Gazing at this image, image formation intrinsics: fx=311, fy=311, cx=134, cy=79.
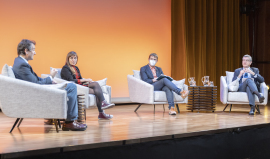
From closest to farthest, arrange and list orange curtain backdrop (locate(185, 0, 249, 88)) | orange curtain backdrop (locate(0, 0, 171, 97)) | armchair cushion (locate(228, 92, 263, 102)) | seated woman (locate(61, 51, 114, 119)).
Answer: seated woman (locate(61, 51, 114, 119)) < armchair cushion (locate(228, 92, 263, 102)) < orange curtain backdrop (locate(0, 0, 171, 97)) < orange curtain backdrop (locate(185, 0, 249, 88))

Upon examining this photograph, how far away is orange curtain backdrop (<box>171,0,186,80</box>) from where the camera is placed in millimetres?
6852

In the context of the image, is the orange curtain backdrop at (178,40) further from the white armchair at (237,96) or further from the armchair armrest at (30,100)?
the armchair armrest at (30,100)

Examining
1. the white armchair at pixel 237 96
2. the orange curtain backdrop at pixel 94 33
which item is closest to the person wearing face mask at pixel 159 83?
the white armchair at pixel 237 96

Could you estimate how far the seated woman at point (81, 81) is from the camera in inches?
160

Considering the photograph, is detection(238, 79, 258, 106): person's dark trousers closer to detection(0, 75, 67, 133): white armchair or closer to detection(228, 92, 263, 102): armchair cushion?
detection(228, 92, 263, 102): armchair cushion

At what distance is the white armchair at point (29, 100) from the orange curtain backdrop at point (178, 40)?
4316 millimetres

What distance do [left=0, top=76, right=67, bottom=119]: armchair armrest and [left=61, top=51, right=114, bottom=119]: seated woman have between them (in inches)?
40.6

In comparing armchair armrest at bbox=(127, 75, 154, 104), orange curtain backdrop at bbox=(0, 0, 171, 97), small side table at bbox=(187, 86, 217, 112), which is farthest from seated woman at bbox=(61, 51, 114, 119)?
small side table at bbox=(187, 86, 217, 112)

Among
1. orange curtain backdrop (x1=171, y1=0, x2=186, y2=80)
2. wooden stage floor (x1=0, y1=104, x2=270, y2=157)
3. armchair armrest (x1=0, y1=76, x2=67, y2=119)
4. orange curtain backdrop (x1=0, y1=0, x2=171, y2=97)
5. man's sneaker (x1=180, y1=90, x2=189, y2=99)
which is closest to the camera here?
wooden stage floor (x1=0, y1=104, x2=270, y2=157)

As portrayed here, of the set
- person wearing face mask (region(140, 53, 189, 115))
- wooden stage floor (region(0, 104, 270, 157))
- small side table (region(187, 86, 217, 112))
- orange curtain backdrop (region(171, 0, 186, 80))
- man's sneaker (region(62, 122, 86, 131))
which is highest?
orange curtain backdrop (region(171, 0, 186, 80))

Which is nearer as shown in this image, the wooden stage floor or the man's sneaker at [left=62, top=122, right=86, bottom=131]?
the wooden stage floor

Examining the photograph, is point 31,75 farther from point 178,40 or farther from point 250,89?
point 178,40

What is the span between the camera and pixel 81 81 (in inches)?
167

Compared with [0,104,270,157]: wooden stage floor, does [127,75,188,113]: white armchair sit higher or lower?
higher
